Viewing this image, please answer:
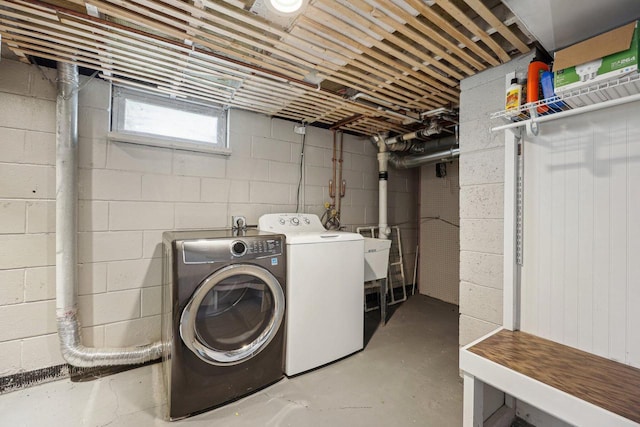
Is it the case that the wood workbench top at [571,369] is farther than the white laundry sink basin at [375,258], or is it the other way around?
the white laundry sink basin at [375,258]

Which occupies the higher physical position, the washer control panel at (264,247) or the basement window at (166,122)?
the basement window at (166,122)

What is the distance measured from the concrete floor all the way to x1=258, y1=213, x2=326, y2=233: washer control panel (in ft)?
4.04

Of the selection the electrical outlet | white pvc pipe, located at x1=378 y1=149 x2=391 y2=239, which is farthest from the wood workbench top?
white pvc pipe, located at x1=378 y1=149 x2=391 y2=239

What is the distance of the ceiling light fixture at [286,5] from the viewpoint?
1206mm

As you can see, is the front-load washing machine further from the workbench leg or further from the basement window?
the workbench leg

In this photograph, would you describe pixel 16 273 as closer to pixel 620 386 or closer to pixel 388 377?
pixel 388 377

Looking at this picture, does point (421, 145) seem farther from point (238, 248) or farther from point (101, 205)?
point (101, 205)

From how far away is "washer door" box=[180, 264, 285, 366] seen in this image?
1.67 meters

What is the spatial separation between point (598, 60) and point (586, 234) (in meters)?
0.74

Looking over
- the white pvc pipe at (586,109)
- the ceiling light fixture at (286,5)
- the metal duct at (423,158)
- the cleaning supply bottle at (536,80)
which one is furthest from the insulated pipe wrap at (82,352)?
the metal duct at (423,158)

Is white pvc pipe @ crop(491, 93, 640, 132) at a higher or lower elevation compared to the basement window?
lower

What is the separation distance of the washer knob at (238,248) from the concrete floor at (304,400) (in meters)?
0.97

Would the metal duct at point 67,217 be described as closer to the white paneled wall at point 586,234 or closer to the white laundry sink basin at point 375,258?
the white laundry sink basin at point 375,258

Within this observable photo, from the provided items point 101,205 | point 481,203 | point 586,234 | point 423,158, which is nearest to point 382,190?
point 423,158
